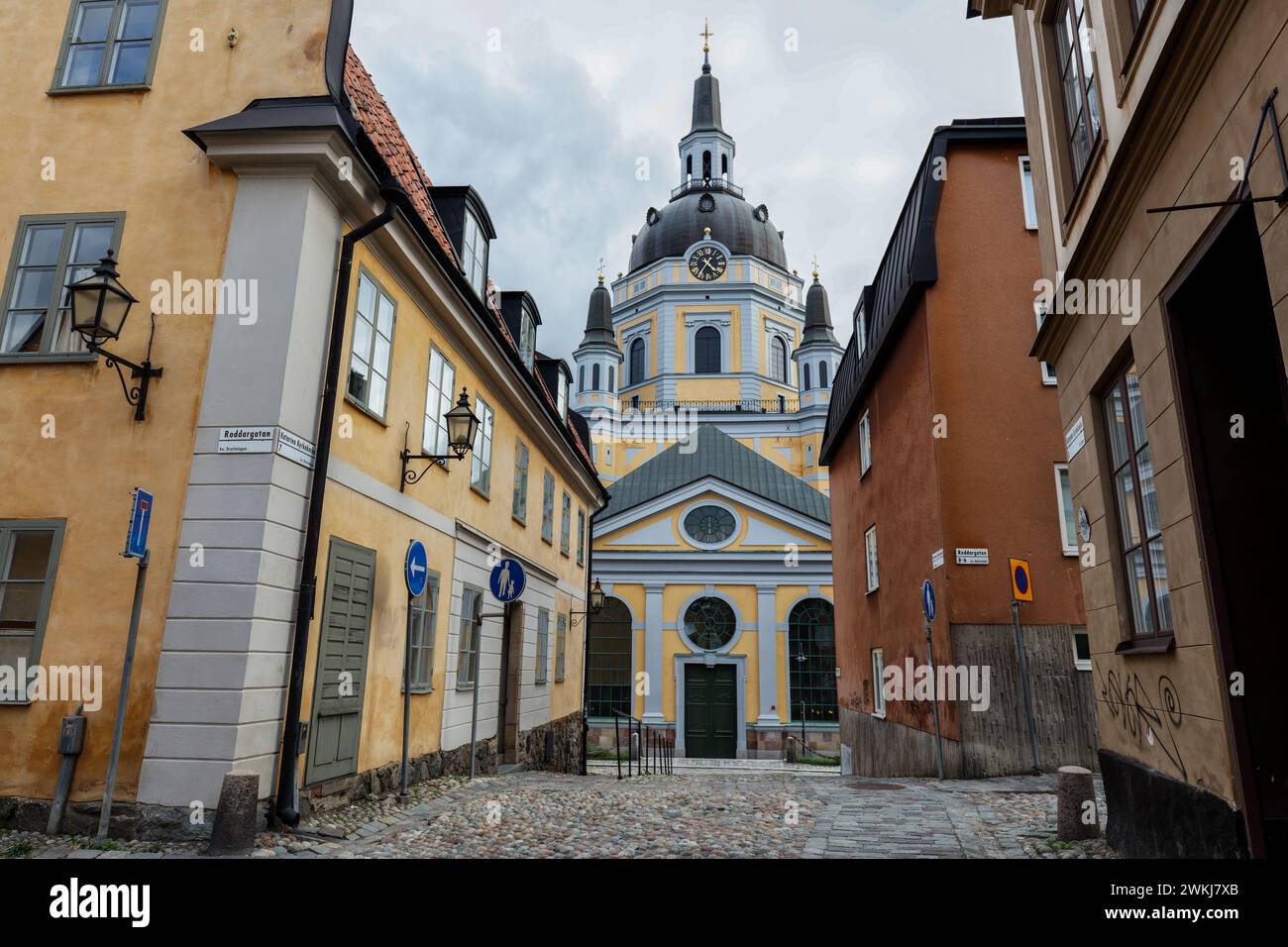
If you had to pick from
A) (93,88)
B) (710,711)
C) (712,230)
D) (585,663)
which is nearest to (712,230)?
(712,230)

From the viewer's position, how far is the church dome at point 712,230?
55812 mm

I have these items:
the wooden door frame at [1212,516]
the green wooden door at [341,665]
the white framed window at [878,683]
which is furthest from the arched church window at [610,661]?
the wooden door frame at [1212,516]

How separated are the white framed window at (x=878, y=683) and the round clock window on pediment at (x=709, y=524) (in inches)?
609

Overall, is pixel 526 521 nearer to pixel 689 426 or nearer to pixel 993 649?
pixel 993 649

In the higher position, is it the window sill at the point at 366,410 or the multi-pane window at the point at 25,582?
the window sill at the point at 366,410

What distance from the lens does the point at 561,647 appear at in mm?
17812

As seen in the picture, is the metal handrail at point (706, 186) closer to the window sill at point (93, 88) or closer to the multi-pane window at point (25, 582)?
the window sill at point (93, 88)

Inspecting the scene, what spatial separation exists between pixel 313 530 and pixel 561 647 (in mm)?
11203

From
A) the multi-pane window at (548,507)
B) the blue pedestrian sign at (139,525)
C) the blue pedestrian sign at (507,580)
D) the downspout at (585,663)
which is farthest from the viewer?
the downspout at (585,663)

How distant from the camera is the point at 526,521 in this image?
48.8 feet

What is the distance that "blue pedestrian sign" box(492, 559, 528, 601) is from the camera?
32.6ft

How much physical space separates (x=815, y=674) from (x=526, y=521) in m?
17.6

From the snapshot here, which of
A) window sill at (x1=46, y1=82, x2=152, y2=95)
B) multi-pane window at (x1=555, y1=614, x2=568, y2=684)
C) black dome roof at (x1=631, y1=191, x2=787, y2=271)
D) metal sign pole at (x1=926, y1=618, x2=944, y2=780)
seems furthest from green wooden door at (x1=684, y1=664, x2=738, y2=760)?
black dome roof at (x1=631, y1=191, x2=787, y2=271)

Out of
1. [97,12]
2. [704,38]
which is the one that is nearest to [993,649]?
[97,12]
